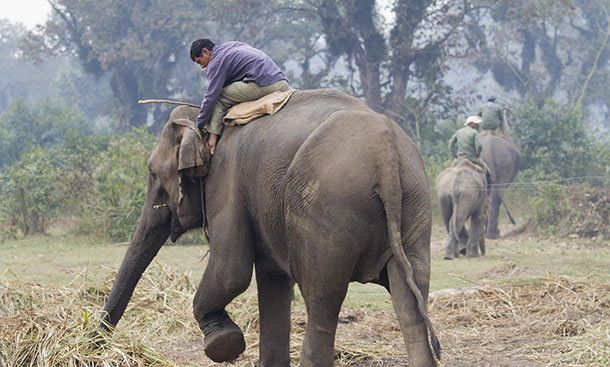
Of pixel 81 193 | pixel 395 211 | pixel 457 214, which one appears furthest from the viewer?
pixel 81 193

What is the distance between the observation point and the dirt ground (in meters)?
6.52

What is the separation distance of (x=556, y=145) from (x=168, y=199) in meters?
18.9

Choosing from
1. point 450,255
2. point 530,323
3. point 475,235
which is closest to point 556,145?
point 475,235

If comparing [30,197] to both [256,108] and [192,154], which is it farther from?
[256,108]

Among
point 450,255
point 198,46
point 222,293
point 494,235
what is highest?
point 198,46

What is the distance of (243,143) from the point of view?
6.42m

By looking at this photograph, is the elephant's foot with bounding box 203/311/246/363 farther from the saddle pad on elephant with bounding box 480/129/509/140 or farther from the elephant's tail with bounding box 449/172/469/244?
the saddle pad on elephant with bounding box 480/129/509/140

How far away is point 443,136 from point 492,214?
909 centimetres

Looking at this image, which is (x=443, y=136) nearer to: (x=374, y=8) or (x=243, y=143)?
(x=374, y=8)

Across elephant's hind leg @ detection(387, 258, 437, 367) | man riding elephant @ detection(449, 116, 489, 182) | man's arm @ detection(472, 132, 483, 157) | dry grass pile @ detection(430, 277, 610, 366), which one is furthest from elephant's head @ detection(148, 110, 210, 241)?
man's arm @ detection(472, 132, 483, 157)

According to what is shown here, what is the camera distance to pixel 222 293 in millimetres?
6434

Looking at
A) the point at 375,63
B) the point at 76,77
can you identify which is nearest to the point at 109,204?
the point at 375,63

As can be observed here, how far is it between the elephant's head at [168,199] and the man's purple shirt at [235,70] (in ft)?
0.71

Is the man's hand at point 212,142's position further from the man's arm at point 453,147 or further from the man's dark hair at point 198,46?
the man's arm at point 453,147
